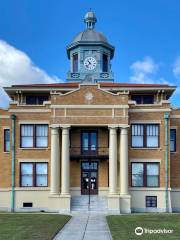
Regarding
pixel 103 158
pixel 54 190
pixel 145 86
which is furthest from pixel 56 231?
pixel 145 86

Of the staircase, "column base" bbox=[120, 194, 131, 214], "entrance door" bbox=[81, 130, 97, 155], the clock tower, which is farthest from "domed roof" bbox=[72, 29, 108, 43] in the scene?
"column base" bbox=[120, 194, 131, 214]

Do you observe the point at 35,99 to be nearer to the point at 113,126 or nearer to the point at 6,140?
the point at 6,140

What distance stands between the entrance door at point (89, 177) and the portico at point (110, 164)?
223 cm

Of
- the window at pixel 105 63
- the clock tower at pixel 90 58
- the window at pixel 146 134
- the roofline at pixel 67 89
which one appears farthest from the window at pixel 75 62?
the window at pixel 146 134

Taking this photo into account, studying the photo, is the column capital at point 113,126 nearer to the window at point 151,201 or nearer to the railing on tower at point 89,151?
the railing on tower at point 89,151

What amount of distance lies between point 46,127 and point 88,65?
52.7 ft

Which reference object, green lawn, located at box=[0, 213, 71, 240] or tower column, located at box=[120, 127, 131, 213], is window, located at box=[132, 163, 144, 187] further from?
green lawn, located at box=[0, 213, 71, 240]

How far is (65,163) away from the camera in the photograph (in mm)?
39000

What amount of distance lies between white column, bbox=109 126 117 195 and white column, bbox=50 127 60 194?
4.18m

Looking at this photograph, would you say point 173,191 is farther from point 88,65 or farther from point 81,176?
point 88,65

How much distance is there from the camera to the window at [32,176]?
40.8 meters

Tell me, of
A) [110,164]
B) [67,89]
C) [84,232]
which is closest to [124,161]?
[110,164]

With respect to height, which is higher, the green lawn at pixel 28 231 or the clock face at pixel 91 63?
the clock face at pixel 91 63

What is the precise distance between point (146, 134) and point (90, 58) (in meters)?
17.3
